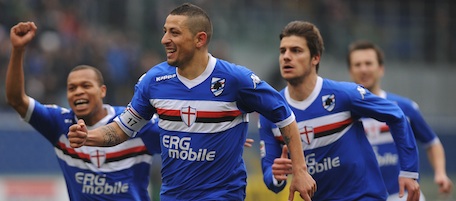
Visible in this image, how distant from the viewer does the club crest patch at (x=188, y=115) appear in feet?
24.0

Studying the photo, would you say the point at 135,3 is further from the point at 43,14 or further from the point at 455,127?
the point at 455,127

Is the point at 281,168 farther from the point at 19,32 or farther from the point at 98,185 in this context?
the point at 19,32

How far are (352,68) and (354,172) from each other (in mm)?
2628

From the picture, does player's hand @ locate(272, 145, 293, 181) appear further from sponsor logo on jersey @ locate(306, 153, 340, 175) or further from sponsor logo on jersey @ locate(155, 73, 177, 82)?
sponsor logo on jersey @ locate(155, 73, 177, 82)

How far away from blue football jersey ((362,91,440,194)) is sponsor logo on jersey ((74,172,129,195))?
2.84 metres

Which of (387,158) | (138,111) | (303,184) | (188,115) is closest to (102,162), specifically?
(138,111)

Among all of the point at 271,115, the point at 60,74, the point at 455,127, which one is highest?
the point at 271,115

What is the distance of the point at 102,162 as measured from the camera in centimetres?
882

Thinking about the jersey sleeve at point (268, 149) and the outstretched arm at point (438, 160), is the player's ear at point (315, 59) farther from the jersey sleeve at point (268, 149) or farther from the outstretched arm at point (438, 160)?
the outstretched arm at point (438, 160)

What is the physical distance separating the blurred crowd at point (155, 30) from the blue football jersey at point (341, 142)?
965 centimetres

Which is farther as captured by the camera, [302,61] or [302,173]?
[302,61]

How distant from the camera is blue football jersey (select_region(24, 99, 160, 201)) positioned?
8703 millimetres

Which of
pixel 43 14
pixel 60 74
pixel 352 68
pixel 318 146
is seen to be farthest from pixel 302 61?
pixel 43 14

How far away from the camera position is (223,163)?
7.31 meters
